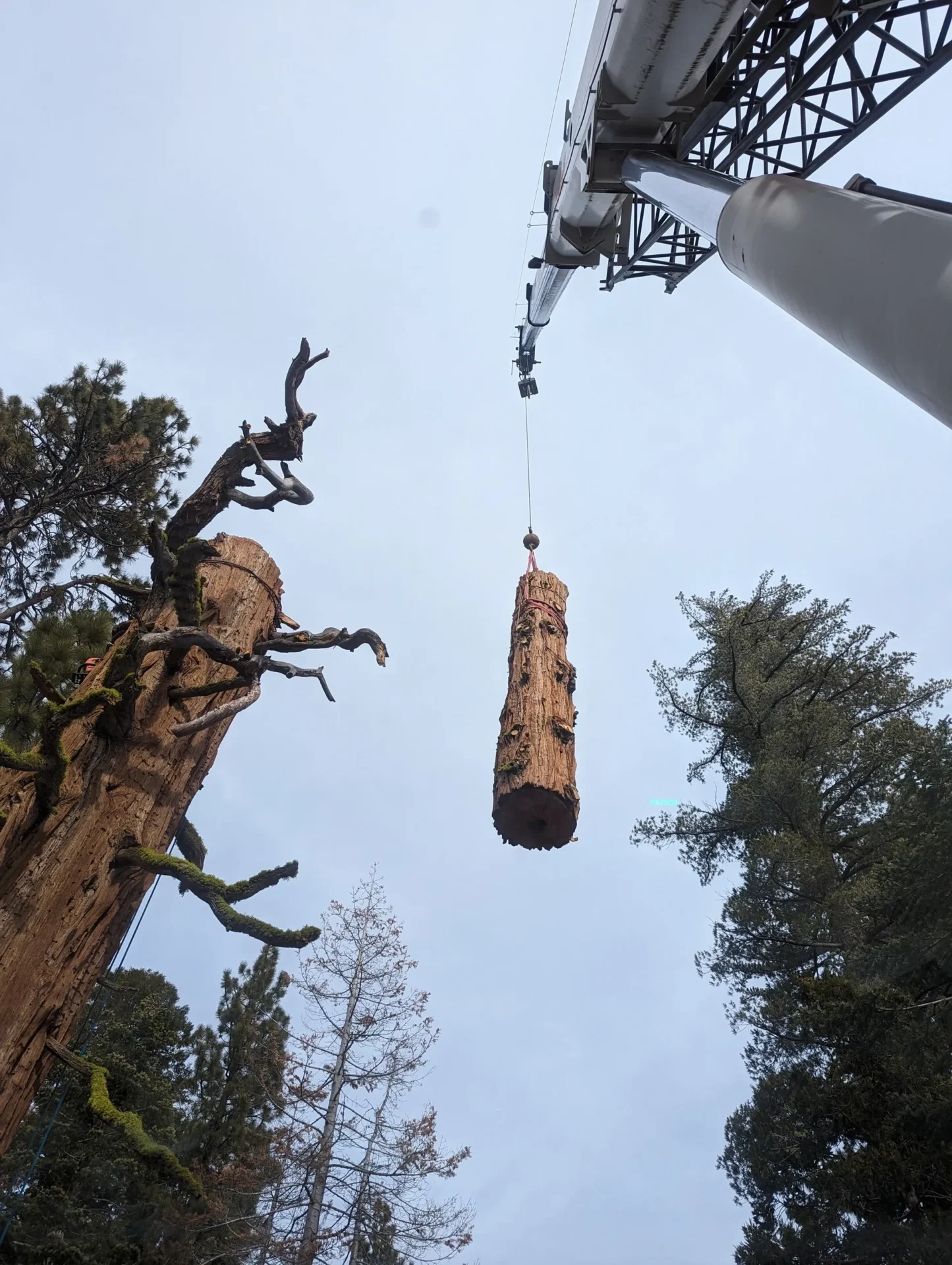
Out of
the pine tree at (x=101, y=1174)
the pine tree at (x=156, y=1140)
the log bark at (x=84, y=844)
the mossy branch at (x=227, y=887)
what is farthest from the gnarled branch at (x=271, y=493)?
the pine tree at (x=101, y=1174)

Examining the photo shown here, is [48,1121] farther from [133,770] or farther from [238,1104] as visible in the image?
[238,1104]

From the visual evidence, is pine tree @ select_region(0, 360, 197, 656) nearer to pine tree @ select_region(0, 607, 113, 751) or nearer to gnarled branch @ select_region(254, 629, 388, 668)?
pine tree @ select_region(0, 607, 113, 751)

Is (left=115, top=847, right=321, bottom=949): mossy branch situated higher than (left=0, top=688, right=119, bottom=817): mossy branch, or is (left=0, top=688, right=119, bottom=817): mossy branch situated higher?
(left=0, top=688, right=119, bottom=817): mossy branch

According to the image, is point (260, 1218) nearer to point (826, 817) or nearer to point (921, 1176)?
point (921, 1176)

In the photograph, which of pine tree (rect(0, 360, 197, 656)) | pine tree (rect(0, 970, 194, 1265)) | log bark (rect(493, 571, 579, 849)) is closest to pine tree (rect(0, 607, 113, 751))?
pine tree (rect(0, 360, 197, 656))

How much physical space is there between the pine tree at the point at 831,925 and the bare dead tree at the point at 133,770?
6.60 metres

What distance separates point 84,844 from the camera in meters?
3.84

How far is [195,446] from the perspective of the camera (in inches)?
458

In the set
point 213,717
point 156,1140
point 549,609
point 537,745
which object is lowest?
point 213,717

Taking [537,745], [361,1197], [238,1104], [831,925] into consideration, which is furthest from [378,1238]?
[537,745]

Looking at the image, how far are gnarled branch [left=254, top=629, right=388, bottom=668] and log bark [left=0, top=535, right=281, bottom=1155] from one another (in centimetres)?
40

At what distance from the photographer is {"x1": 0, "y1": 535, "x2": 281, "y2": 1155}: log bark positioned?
11.2 feet

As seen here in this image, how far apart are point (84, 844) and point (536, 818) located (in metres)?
3.67

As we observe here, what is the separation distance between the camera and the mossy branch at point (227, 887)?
12.5 ft
